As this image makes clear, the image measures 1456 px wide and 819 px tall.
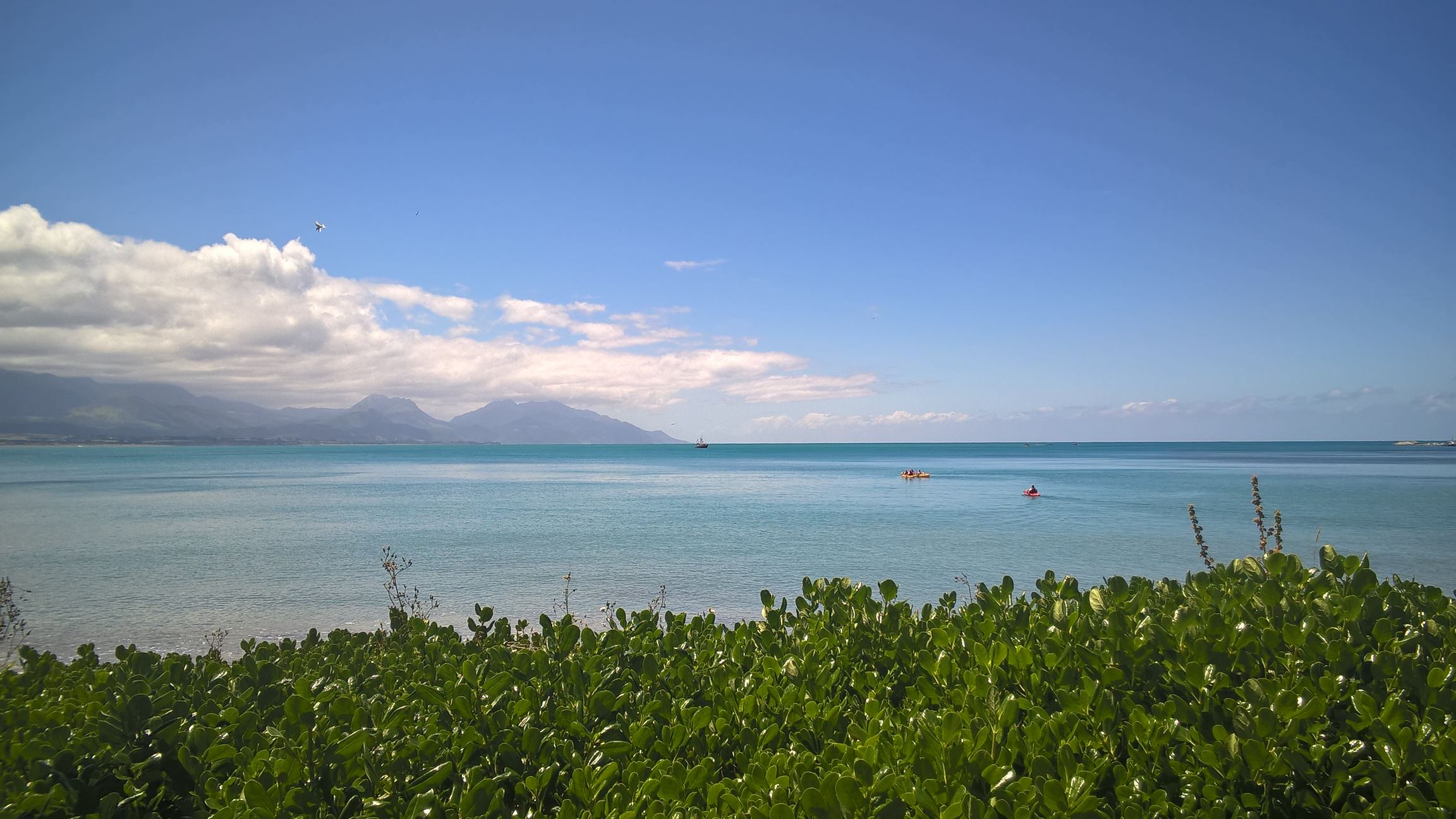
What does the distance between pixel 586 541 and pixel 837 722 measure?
22.8 meters

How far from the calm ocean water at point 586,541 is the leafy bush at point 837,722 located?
36.0ft

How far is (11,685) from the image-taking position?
135 inches

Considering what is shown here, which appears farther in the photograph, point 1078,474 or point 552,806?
point 1078,474

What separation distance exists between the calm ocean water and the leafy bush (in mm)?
10971

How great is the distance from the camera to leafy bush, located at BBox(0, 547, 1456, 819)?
75.8 inches

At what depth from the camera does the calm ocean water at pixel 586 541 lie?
49.9ft

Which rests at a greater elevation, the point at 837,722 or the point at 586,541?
the point at 837,722

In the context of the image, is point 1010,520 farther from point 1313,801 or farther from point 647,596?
point 1313,801

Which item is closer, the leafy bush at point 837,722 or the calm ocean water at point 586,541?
the leafy bush at point 837,722

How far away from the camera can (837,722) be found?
2539mm

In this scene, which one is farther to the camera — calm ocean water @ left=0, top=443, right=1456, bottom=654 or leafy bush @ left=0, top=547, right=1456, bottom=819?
calm ocean water @ left=0, top=443, right=1456, bottom=654

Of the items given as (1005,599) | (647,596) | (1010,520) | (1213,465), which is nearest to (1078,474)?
(1213,465)

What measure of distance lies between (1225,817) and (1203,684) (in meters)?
0.41

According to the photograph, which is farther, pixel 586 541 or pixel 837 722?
pixel 586 541
